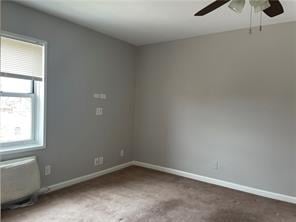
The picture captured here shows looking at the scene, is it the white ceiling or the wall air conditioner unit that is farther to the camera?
the white ceiling

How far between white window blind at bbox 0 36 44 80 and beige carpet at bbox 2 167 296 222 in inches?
64.9

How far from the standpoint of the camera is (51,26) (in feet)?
10.3

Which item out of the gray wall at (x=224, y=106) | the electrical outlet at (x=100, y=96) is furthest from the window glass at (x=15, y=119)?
the gray wall at (x=224, y=106)

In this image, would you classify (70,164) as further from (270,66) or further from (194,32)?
(270,66)

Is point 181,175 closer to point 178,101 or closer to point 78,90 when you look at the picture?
point 178,101

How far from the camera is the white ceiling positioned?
2.72 metres

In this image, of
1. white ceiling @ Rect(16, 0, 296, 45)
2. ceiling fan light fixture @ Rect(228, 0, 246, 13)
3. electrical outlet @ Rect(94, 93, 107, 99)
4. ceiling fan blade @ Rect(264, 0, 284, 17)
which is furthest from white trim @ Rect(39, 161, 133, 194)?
ceiling fan blade @ Rect(264, 0, 284, 17)

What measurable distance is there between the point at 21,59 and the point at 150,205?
2496 mm

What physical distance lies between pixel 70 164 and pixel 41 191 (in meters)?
0.55

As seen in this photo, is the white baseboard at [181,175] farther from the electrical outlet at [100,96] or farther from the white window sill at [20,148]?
the electrical outlet at [100,96]

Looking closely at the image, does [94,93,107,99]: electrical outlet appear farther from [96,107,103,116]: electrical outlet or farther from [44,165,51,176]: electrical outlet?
[44,165,51,176]: electrical outlet

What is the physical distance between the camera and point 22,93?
2992mm

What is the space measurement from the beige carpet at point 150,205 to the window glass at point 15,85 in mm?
1456

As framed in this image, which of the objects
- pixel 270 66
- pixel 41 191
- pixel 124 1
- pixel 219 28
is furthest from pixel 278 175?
pixel 41 191
